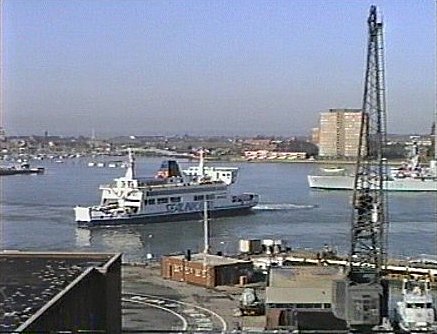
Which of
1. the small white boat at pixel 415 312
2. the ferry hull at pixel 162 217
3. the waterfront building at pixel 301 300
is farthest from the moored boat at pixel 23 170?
the small white boat at pixel 415 312

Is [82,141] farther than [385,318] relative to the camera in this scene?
Yes

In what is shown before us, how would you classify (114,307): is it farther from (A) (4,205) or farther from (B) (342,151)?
(B) (342,151)

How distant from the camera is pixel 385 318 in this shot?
3.58 m

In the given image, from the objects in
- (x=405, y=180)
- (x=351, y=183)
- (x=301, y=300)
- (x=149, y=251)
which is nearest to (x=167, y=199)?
(x=149, y=251)

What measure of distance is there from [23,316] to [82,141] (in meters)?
20.8

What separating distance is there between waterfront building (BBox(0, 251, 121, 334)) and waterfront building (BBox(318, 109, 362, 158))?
450 inches

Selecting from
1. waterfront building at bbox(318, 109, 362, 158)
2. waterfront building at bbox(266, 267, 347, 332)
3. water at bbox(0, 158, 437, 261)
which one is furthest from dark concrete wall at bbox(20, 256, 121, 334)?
waterfront building at bbox(318, 109, 362, 158)

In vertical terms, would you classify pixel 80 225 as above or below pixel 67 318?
below

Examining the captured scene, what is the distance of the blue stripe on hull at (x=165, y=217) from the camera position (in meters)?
9.47

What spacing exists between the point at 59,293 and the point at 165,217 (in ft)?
26.4

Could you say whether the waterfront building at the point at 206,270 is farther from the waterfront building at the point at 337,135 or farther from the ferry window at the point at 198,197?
the waterfront building at the point at 337,135

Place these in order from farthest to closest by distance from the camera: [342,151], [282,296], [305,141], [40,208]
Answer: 1. [305,141]
2. [342,151]
3. [40,208]
4. [282,296]

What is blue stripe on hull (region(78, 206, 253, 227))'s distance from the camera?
31.1 feet

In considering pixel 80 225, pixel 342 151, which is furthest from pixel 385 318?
pixel 342 151
